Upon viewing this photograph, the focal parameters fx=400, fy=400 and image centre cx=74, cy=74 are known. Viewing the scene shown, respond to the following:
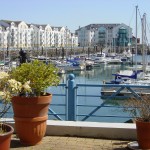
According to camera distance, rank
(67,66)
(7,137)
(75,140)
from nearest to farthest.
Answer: (7,137)
(75,140)
(67,66)

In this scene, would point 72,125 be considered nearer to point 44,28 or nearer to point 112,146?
point 112,146

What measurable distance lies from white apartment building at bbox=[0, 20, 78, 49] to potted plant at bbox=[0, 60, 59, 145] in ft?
390

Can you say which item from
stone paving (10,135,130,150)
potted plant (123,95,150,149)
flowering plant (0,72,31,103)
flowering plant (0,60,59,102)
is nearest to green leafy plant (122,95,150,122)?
potted plant (123,95,150,149)

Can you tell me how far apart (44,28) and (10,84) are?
544ft

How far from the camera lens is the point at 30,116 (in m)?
7.23

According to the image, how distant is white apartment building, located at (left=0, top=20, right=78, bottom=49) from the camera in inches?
5451

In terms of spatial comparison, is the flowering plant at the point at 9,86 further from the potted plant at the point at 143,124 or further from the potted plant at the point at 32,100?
the potted plant at the point at 143,124

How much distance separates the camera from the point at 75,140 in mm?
7891

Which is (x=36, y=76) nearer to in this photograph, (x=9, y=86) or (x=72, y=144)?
(x=9, y=86)

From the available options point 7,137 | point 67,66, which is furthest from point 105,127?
point 67,66

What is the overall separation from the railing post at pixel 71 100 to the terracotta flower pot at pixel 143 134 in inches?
105

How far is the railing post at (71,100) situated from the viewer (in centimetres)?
932

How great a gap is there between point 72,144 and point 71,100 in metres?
2.04

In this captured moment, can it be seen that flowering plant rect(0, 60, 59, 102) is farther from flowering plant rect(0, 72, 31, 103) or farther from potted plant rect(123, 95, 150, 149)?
potted plant rect(123, 95, 150, 149)
